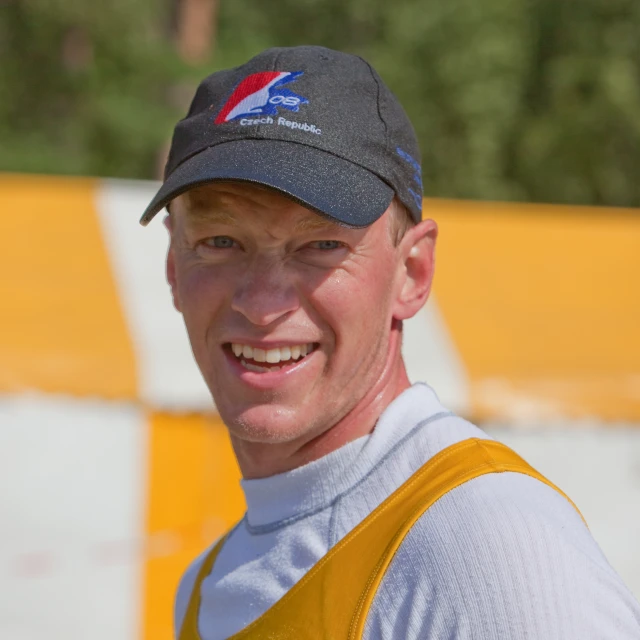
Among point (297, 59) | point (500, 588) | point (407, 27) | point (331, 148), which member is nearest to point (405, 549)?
point (500, 588)

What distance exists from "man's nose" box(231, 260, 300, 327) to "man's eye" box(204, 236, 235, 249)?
53 mm

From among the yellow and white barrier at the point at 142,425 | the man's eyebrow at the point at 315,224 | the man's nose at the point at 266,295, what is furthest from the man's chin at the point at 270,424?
the yellow and white barrier at the point at 142,425

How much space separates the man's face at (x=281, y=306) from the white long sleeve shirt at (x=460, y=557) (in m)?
0.09

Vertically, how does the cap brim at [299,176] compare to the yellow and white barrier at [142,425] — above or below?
above

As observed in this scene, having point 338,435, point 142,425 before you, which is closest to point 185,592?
point 338,435

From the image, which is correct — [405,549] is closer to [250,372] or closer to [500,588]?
[500,588]

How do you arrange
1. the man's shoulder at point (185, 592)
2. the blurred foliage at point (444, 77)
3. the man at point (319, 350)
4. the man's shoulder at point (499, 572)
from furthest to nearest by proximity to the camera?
the blurred foliage at point (444, 77) < the man's shoulder at point (185, 592) < the man at point (319, 350) < the man's shoulder at point (499, 572)

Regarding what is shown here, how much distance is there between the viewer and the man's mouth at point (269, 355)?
113cm

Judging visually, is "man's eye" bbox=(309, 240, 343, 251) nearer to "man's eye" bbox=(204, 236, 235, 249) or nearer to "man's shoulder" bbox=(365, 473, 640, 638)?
"man's eye" bbox=(204, 236, 235, 249)

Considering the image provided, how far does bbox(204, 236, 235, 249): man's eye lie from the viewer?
3.73ft

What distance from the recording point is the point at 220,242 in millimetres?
1143

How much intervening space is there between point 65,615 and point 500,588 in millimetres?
2615

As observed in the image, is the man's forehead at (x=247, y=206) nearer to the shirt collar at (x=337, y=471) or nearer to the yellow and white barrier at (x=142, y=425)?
the shirt collar at (x=337, y=471)

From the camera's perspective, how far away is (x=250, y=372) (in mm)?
1153
